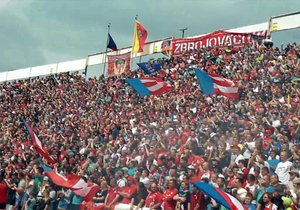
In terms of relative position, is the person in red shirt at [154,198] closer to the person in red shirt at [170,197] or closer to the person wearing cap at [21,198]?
the person in red shirt at [170,197]

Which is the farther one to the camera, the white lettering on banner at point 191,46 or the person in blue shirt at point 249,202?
the white lettering on banner at point 191,46

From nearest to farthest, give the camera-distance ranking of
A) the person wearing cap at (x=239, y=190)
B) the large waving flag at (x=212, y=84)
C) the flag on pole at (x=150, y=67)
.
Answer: the person wearing cap at (x=239, y=190) → the large waving flag at (x=212, y=84) → the flag on pole at (x=150, y=67)

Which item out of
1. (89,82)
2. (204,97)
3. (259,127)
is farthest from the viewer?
(89,82)

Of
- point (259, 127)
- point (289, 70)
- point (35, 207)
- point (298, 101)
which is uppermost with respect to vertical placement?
point (289, 70)

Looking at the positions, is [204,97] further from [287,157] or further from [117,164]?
[287,157]

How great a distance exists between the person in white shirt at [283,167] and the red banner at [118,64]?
26548 mm

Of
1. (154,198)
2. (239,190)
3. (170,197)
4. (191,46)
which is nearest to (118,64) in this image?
(191,46)

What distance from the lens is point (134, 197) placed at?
11680 mm

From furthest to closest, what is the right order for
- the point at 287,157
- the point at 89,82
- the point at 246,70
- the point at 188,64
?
1. the point at 89,82
2. the point at 188,64
3. the point at 246,70
4. the point at 287,157

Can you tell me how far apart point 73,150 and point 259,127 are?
7778 mm

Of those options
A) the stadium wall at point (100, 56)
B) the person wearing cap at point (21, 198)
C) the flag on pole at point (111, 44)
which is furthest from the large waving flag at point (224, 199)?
the flag on pole at point (111, 44)

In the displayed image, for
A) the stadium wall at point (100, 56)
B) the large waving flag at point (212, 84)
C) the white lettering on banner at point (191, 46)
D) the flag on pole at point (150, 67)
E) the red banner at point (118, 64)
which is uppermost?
the stadium wall at point (100, 56)

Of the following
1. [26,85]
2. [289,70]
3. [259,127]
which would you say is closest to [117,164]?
[259,127]

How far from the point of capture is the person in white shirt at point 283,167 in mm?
11027
